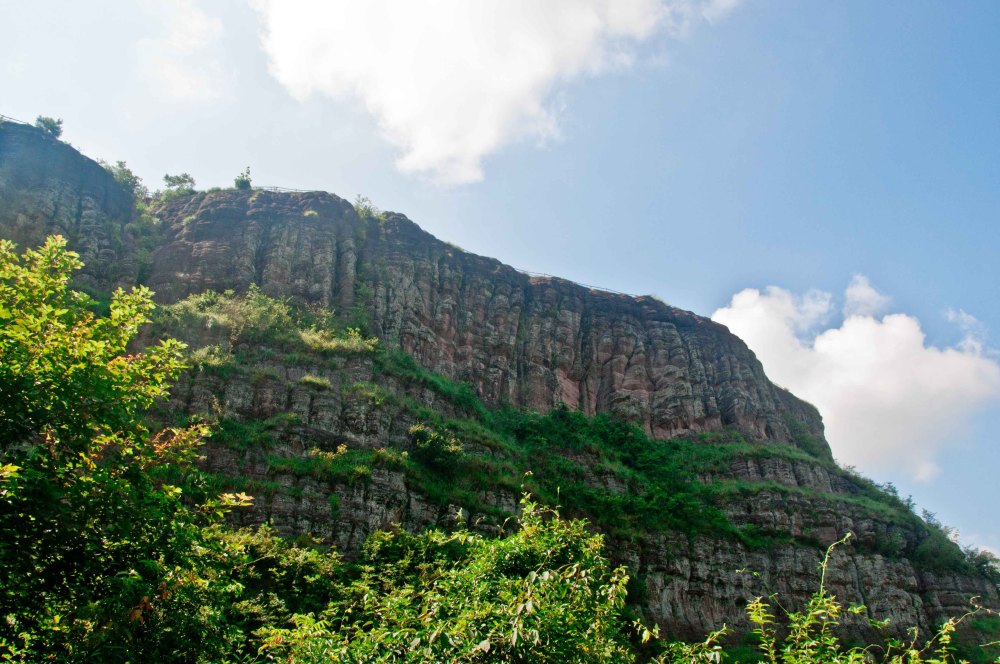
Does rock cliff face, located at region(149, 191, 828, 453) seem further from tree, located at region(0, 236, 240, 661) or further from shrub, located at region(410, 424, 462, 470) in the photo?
tree, located at region(0, 236, 240, 661)

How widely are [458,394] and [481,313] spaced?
11.7 metres

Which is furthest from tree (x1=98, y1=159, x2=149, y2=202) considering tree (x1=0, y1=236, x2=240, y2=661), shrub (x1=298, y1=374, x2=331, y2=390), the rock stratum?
tree (x1=0, y1=236, x2=240, y2=661)

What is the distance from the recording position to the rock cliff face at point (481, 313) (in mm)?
44375

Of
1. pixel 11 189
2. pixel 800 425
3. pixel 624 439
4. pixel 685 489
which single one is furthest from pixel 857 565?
pixel 11 189

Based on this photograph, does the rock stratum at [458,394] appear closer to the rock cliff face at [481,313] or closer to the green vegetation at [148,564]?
the rock cliff face at [481,313]

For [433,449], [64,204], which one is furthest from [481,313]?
[64,204]

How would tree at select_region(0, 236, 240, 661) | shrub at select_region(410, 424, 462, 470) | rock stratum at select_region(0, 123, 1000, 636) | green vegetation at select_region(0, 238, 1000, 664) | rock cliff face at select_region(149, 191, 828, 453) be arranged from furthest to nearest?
rock cliff face at select_region(149, 191, 828, 453) < shrub at select_region(410, 424, 462, 470) < rock stratum at select_region(0, 123, 1000, 636) < tree at select_region(0, 236, 240, 661) < green vegetation at select_region(0, 238, 1000, 664)

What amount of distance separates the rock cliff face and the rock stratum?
163mm

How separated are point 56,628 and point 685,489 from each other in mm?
36342

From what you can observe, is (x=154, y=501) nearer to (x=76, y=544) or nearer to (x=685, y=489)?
(x=76, y=544)

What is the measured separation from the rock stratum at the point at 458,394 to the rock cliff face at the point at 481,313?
163 mm

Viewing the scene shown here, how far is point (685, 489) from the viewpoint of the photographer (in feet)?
133

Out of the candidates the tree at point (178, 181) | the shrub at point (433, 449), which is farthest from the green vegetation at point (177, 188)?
the shrub at point (433, 449)

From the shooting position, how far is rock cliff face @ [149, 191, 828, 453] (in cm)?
4438
